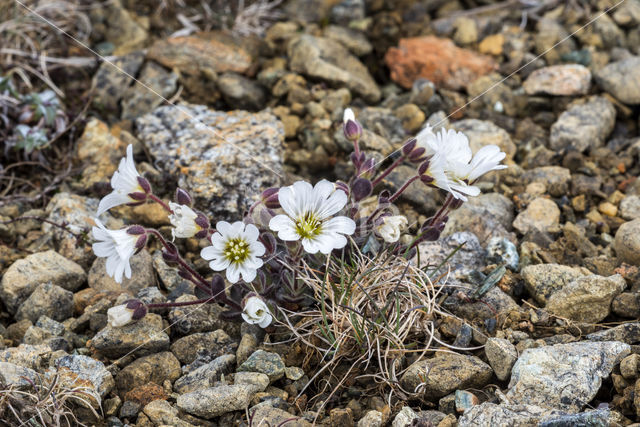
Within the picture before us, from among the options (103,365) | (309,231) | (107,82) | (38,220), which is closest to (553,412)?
(309,231)

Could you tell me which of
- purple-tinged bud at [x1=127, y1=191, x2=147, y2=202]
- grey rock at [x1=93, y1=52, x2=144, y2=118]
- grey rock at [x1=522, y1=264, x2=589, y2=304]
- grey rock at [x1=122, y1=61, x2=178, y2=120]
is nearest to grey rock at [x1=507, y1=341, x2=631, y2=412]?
grey rock at [x1=522, y1=264, x2=589, y2=304]

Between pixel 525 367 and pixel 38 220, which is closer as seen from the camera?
pixel 525 367

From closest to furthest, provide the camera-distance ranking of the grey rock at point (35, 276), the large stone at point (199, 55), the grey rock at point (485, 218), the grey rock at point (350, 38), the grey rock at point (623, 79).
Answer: the grey rock at point (35, 276)
the grey rock at point (485, 218)
the grey rock at point (623, 79)
the large stone at point (199, 55)
the grey rock at point (350, 38)

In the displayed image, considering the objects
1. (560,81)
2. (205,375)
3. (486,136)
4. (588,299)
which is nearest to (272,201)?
(205,375)

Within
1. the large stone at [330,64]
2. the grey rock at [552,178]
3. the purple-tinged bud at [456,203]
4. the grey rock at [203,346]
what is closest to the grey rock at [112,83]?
the large stone at [330,64]

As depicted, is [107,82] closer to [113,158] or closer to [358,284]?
[113,158]

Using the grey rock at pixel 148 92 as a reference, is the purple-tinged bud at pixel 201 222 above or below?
above

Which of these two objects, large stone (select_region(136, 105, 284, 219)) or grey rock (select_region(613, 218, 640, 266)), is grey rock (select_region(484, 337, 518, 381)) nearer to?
grey rock (select_region(613, 218, 640, 266))

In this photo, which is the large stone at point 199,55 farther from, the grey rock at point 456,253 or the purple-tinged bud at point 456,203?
the purple-tinged bud at point 456,203
